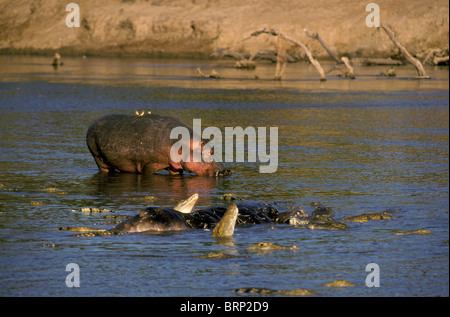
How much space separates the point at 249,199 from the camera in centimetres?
1512

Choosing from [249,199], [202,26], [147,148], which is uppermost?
[202,26]

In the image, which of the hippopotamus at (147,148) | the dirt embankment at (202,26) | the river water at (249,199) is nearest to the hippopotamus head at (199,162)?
the hippopotamus at (147,148)

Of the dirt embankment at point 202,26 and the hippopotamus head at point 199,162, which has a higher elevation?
the dirt embankment at point 202,26

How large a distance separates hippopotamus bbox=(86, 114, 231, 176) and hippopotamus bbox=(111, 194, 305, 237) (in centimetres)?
434

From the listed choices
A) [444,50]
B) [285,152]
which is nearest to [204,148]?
[285,152]

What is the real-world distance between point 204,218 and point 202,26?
8083cm

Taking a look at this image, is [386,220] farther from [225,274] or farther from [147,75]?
[147,75]

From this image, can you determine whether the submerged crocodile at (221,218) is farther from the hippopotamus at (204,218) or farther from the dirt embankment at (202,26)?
the dirt embankment at (202,26)

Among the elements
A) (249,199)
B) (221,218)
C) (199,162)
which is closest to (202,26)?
(199,162)

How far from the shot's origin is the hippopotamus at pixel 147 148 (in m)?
17.6

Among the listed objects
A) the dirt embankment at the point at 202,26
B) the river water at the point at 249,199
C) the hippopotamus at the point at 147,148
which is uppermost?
the dirt embankment at the point at 202,26

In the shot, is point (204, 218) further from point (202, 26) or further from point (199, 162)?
point (202, 26)

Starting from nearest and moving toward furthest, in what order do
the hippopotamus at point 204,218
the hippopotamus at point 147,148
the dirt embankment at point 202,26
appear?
the hippopotamus at point 204,218 < the hippopotamus at point 147,148 < the dirt embankment at point 202,26

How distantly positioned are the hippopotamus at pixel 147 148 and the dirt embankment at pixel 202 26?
193 ft
